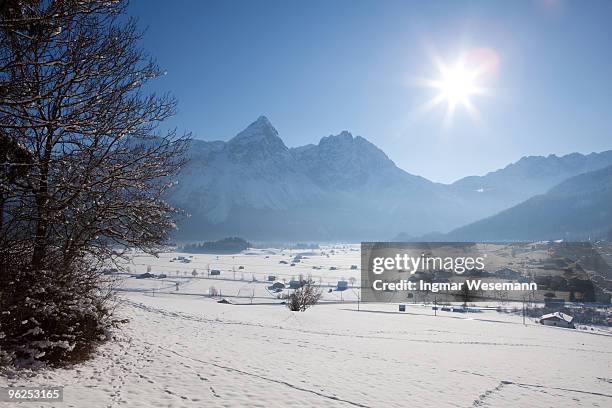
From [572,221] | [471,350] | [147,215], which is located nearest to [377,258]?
[471,350]

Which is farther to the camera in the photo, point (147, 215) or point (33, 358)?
point (147, 215)

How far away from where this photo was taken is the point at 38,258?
797 centimetres

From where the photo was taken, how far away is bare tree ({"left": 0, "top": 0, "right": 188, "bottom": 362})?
6543mm

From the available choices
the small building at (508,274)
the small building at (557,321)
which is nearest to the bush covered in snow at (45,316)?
the small building at (557,321)

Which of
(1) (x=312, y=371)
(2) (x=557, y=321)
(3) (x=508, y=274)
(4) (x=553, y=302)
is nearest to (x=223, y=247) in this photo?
(3) (x=508, y=274)

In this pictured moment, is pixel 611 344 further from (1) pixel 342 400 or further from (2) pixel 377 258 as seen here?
(2) pixel 377 258

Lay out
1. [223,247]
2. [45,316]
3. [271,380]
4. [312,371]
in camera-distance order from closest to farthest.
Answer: [45,316] → [271,380] → [312,371] → [223,247]

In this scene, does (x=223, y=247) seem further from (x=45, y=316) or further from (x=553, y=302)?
(x=45, y=316)

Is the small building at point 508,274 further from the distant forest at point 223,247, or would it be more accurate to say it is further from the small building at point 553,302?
the distant forest at point 223,247

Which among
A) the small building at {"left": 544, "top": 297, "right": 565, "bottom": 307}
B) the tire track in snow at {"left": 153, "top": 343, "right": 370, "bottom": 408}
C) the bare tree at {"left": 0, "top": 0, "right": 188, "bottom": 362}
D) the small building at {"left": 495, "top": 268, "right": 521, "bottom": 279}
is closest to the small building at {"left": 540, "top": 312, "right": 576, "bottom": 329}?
the small building at {"left": 544, "top": 297, "right": 565, "bottom": 307}

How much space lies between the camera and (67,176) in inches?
305

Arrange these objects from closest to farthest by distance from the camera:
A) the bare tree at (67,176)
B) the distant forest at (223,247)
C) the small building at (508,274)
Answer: the bare tree at (67,176), the small building at (508,274), the distant forest at (223,247)

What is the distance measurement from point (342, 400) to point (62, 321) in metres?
6.68

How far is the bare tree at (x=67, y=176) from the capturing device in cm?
654
